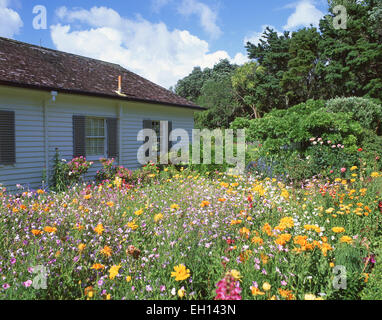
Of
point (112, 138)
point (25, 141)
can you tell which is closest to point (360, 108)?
point (112, 138)

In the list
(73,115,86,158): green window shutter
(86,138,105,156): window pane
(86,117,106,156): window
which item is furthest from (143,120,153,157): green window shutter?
(73,115,86,158): green window shutter

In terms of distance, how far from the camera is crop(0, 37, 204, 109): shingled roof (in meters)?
7.82

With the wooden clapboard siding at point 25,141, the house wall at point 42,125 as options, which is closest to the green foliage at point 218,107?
the house wall at point 42,125

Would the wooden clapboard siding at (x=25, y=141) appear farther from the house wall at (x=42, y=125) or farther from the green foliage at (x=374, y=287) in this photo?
the green foliage at (x=374, y=287)

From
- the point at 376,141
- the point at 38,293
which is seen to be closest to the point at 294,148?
the point at 376,141

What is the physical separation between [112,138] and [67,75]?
2.52m

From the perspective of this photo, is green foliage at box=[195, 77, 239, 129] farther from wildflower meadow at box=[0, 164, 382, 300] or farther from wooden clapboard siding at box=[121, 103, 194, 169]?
wildflower meadow at box=[0, 164, 382, 300]

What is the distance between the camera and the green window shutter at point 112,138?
9773 millimetres

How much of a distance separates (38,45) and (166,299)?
11712 mm

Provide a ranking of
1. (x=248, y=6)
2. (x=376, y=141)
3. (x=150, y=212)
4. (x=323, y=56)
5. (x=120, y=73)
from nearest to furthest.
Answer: (x=150, y=212) → (x=248, y=6) → (x=376, y=141) → (x=120, y=73) → (x=323, y=56)

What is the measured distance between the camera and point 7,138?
23.9 ft

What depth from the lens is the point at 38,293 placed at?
6.70ft

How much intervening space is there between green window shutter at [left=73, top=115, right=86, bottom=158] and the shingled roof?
88cm

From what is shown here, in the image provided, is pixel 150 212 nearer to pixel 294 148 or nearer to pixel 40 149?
pixel 40 149
